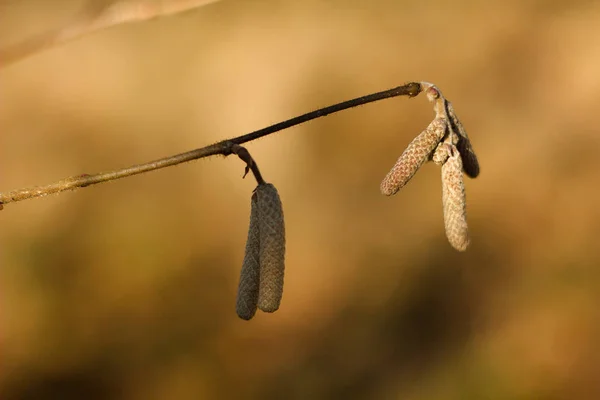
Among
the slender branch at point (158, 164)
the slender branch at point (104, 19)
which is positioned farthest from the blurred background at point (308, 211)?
the slender branch at point (158, 164)

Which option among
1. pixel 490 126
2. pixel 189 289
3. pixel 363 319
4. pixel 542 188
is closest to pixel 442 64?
pixel 490 126

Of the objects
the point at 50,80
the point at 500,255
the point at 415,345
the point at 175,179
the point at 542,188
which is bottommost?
the point at 415,345

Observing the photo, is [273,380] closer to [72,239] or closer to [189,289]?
[189,289]

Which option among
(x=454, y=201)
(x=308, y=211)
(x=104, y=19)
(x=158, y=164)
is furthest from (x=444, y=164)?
(x=308, y=211)

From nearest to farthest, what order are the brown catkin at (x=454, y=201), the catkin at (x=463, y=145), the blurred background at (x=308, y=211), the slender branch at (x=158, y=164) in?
the slender branch at (x=158, y=164), the brown catkin at (x=454, y=201), the catkin at (x=463, y=145), the blurred background at (x=308, y=211)

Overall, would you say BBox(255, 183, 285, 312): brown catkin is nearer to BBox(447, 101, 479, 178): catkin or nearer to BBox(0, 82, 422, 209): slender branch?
BBox(0, 82, 422, 209): slender branch

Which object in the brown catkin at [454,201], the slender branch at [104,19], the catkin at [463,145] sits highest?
the slender branch at [104,19]

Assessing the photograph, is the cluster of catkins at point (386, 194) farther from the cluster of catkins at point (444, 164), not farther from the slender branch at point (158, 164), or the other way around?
the slender branch at point (158, 164)
